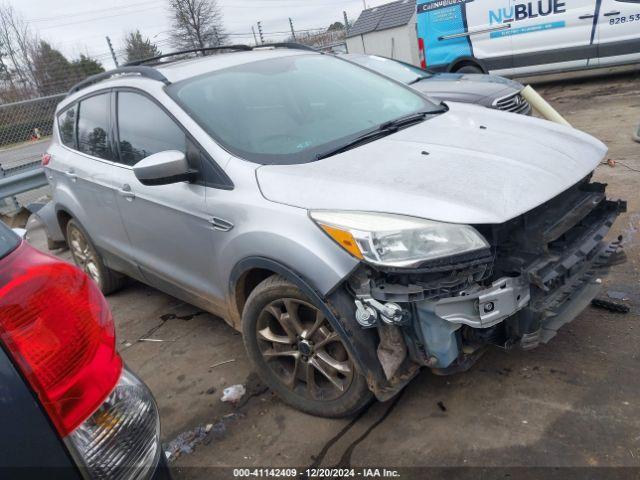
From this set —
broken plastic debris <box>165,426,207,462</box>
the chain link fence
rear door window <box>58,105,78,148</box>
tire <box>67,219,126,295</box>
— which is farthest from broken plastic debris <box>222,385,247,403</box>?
the chain link fence

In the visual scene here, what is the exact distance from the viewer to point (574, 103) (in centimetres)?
948

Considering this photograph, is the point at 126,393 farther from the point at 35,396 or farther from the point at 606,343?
the point at 606,343

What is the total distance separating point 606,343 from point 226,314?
2112mm

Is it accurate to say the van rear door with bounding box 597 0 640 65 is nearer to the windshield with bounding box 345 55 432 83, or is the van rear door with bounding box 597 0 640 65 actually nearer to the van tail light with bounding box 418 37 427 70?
the van tail light with bounding box 418 37 427 70

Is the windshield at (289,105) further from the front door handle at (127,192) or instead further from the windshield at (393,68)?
the windshield at (393,68)

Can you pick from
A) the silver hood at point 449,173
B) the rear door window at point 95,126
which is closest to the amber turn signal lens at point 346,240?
the silver hood at point 449,173

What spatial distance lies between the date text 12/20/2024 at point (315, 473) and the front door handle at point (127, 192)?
1.83m

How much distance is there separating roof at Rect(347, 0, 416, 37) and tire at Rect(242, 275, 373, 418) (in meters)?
12.9

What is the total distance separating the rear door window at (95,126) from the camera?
3.84 metres

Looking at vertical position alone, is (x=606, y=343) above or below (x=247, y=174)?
below

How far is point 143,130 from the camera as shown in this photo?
3.42 metres

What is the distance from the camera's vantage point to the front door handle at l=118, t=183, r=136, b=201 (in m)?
3.48

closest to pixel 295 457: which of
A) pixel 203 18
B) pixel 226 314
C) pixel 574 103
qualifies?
pixel 226 314

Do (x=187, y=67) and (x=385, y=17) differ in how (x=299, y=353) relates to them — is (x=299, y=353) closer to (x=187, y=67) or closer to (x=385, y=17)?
(x=187, y=67)
